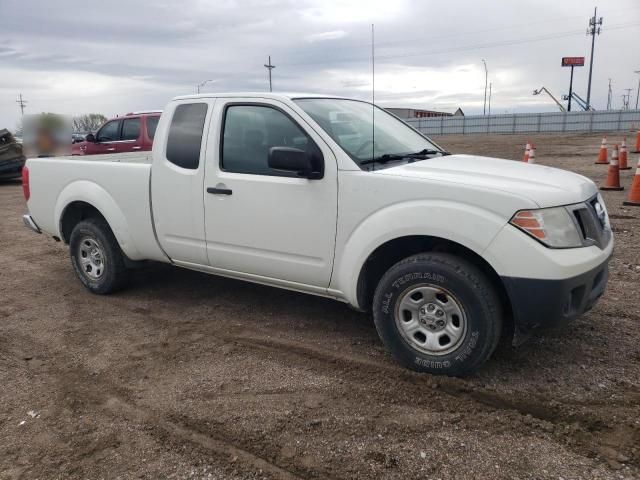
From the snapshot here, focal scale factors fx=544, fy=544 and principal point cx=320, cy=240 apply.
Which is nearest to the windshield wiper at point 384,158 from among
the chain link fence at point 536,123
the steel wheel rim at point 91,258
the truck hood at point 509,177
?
the truck hood at point 509,177

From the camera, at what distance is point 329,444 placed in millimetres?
2811

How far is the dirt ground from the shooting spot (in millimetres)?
2678

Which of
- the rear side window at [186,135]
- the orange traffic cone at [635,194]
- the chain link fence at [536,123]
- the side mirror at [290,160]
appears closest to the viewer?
the side mirror at [290,160]

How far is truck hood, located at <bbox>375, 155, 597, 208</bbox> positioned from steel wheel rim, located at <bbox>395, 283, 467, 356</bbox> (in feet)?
2.28

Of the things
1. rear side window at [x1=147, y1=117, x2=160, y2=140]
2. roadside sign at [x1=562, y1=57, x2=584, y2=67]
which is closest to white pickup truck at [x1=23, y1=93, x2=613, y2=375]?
rear side window at [x1=147, y1=117, x2=160, y2=140]

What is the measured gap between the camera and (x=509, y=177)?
341 cm

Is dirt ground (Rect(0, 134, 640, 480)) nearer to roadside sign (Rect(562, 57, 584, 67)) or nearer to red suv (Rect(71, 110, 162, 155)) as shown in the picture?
red suv (Rect(71, 110, 162, 155))

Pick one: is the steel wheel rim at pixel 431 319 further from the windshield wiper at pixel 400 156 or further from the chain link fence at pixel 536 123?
the chain link fence at pixel 536 123

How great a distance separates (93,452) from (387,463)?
1.51 m

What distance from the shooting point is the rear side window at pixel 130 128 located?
42.7 ft

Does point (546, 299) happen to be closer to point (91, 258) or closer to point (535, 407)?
point (535, 407)

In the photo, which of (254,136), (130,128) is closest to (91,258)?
(254,136)

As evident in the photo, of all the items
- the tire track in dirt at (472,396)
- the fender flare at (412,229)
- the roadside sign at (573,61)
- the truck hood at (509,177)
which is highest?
the roadside sign at (573,61)

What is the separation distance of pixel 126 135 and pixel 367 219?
11.1 m
